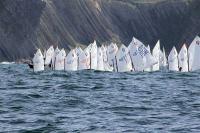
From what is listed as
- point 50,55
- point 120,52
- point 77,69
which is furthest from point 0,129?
point 50,55

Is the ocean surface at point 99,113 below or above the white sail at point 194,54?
below

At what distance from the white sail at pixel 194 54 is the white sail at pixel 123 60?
26.7 ft

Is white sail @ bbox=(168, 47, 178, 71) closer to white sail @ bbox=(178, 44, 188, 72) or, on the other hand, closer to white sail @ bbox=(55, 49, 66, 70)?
white sail @ bbox=(178, 44, 188, 72)

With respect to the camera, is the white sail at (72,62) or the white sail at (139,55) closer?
the white sail at (139,55)

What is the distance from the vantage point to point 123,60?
7206cm

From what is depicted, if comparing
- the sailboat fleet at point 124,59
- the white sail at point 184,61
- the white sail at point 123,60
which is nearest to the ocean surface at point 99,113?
the sailboat fleet at point 124,59

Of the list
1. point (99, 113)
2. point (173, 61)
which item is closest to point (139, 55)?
point (173, 61)

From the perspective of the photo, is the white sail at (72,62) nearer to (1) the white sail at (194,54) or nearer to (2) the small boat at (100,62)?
(2) the small boat at (100,62)

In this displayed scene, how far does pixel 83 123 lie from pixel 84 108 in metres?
5.05

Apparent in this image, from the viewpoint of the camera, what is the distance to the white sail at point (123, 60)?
2793 inches

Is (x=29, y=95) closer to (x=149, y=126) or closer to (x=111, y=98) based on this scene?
(x=111, y=98)

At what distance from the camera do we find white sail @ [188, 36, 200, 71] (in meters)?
72.3

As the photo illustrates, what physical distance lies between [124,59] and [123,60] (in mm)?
298

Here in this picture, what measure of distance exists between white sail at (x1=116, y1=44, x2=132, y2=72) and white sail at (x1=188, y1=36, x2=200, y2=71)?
26.7 ft
